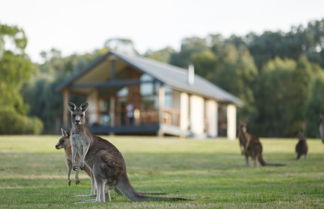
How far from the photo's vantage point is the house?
3806 cm

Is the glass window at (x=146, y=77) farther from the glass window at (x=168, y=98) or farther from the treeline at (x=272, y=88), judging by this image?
the treeline at (x=272, y=88)

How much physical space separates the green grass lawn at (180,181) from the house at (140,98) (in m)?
17.4

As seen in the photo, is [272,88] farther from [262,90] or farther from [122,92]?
[122,92]

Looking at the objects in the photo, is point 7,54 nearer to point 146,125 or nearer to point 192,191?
point 146,125

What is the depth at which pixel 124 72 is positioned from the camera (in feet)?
140

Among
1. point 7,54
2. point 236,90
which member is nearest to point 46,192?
point 7,54

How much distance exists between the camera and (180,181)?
12.2 meters

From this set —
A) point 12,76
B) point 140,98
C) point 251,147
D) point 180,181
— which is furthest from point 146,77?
point 180,181

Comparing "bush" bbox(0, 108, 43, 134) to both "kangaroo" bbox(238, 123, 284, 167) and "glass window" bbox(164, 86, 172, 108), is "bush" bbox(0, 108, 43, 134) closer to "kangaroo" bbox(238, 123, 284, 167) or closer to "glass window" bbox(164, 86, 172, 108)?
"glass window" bbox(164, 86, 172, 108)

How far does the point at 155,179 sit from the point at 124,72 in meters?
30.4

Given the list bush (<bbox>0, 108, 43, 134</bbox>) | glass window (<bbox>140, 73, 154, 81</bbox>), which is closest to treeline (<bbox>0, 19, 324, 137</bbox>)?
bush (<bbox>0, 108, 43, 134</bbox>)

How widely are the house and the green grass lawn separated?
17365 mm

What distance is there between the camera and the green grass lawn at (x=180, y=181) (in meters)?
8.47

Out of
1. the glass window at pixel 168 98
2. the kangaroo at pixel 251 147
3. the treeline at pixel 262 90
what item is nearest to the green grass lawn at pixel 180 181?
the kangaroo at pixel 251 147
